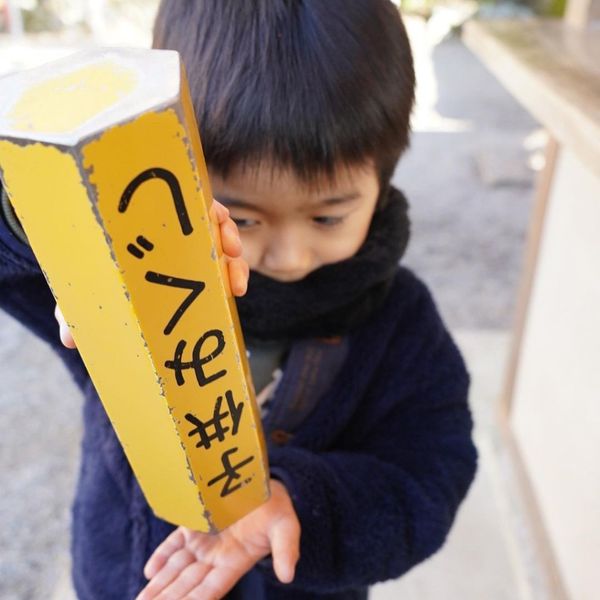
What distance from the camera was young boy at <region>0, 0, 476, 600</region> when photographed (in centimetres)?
41

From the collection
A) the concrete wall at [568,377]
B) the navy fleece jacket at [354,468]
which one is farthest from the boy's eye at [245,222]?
the concrete wall at [568,377]

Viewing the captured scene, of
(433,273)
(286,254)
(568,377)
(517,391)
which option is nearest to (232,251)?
(286,254)

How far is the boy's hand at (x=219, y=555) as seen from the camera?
390 millimetres

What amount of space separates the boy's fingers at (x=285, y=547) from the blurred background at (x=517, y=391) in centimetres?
32

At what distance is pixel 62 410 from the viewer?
127 cm

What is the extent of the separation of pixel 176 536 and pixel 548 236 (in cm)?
74

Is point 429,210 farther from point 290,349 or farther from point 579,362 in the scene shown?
point 290,349

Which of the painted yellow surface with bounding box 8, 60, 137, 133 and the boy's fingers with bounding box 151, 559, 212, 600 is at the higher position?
the painted yellow surface with bounding box 8, 60, 137, 133

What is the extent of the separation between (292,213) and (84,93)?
0.24m

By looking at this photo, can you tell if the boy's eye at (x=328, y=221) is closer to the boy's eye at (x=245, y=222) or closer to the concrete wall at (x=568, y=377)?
the boy's eye at (x=245, y=222)

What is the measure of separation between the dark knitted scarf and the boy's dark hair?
8 cm

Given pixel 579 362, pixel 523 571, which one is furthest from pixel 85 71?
pixel 523 571

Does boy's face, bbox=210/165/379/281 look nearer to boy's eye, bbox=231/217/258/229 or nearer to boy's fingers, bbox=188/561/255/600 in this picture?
boy's eye, bbox=231/217/258/229

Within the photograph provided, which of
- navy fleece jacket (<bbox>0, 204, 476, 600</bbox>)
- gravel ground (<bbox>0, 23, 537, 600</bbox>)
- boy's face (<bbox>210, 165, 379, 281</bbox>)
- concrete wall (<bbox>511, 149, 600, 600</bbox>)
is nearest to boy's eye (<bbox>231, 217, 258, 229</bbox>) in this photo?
boy's face (<bbox>210, 165, 379, 281</bbox>)
